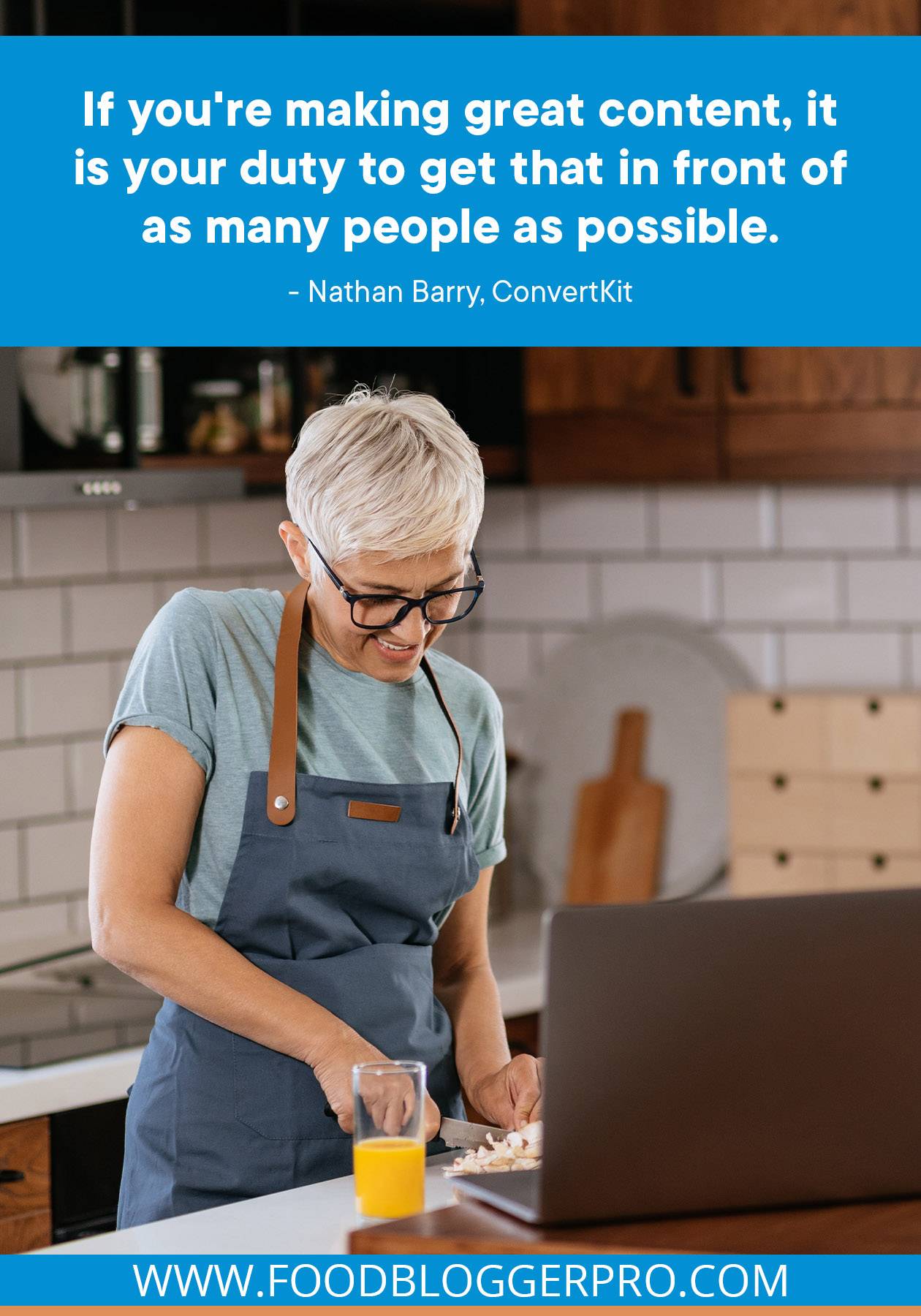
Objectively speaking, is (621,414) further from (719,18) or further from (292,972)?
(292,972)

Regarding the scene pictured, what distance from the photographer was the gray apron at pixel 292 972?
5.46 feet

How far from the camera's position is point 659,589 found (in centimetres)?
337

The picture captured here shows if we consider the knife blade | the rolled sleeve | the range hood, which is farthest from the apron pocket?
the range hood

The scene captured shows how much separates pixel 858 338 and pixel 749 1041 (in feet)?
5.68

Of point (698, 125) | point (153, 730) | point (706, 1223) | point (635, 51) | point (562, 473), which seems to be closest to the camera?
point (706, 1223)

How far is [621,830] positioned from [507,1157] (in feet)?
6.16

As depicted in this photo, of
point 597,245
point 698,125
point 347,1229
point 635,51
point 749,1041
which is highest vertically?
point 635,51

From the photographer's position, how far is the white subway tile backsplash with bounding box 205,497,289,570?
3.19 m

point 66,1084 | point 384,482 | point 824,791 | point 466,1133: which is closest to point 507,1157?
point 466,1133

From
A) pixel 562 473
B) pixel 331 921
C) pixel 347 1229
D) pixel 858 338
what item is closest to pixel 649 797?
pixel 562 473

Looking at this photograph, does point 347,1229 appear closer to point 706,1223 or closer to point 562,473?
point 706,1223

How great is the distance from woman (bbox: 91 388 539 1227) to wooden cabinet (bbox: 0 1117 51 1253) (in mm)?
481

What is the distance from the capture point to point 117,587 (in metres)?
3.03

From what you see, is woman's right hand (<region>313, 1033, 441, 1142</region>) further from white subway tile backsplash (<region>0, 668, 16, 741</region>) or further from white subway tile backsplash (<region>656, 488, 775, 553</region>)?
white subway tile backsplash (<region>656, 488, 775, 553</region>)
